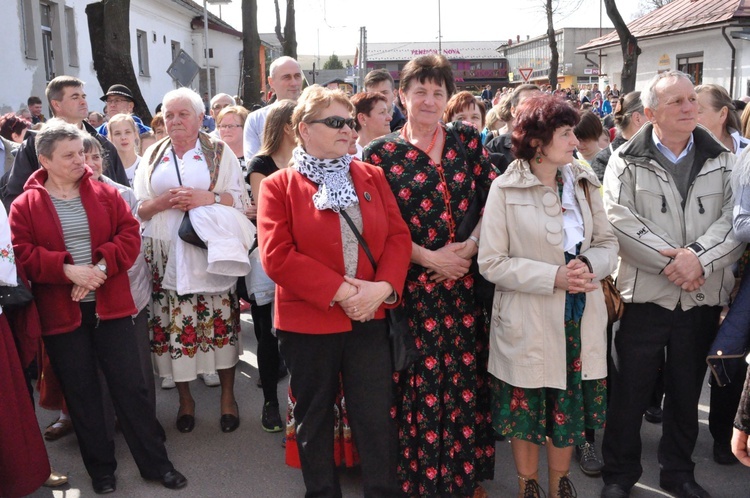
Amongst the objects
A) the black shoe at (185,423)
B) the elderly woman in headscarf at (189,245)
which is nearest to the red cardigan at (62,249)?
the elderly woman in headscarf at (189,245)

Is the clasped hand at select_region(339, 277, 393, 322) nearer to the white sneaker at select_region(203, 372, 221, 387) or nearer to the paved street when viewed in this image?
the paved street

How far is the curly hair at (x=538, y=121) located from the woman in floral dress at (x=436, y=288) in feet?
0.92

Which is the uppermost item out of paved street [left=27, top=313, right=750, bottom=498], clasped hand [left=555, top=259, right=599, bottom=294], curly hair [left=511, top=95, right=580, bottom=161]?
curly hair [left=511, top=95, right=580, bottom=161]

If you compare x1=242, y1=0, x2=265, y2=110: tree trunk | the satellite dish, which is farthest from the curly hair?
x1=242, y1=0, x2=265, y2=110: tree trunk

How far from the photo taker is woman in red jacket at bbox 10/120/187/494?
363 cm

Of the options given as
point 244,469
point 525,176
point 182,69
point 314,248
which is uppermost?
point 182,69

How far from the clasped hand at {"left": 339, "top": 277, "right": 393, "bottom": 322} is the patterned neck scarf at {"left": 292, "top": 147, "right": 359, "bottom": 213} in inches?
14.2

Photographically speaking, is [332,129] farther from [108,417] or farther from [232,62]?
[232,62]

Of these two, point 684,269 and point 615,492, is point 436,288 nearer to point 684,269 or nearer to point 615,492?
point 684,269

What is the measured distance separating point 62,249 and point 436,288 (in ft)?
6.44

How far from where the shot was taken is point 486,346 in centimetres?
375

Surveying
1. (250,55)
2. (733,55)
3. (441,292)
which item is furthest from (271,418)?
(733,55)

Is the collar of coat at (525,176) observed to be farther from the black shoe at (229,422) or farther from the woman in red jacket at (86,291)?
the black shoe at (229,422)

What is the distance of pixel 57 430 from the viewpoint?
4.59 m
